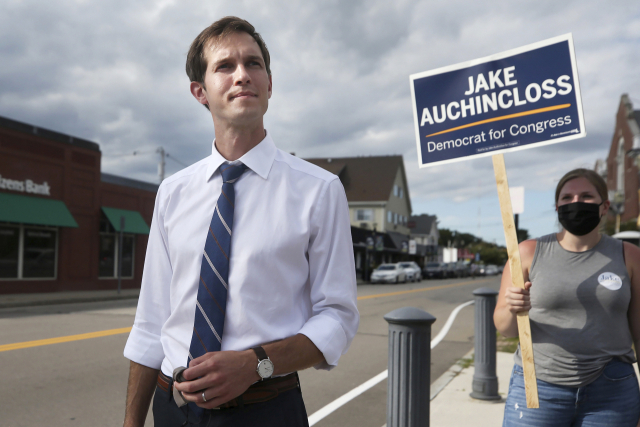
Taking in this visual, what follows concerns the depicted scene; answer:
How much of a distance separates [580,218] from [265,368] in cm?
224

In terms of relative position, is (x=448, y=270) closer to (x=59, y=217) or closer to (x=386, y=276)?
(x=386, y=276)

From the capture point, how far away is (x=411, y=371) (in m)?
A: 3.81

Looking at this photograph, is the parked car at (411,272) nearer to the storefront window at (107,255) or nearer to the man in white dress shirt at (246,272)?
the storefront window at (107,255)

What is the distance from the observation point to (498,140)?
10.9ft

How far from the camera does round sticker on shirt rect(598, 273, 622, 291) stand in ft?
9.31

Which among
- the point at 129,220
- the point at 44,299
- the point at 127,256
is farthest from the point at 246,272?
the point at 127,256

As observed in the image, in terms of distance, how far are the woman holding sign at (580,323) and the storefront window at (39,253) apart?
67.1ft

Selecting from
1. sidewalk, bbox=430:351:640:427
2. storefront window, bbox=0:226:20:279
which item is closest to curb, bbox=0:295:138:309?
storefront window, bbox=0:226:20:279

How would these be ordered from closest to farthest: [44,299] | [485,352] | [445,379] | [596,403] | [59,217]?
[596,403], [485,352], [445,379], [44,299], [59,217]

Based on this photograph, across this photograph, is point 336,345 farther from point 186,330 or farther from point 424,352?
point 424,352

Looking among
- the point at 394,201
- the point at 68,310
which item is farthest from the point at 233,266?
the point at 394,201

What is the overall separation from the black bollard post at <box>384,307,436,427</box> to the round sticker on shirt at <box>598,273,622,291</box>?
124cm

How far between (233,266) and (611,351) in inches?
86.4

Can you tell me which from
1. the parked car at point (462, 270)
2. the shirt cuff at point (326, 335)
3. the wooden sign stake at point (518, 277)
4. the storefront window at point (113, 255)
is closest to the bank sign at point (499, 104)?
the wooden sign stake at point (518, 277)
